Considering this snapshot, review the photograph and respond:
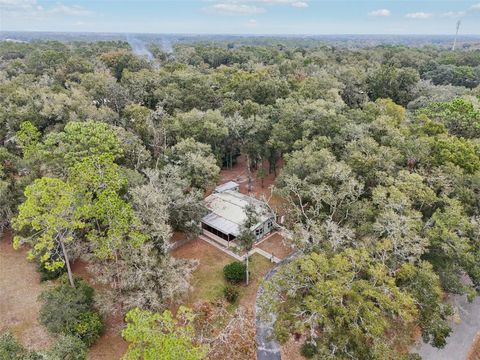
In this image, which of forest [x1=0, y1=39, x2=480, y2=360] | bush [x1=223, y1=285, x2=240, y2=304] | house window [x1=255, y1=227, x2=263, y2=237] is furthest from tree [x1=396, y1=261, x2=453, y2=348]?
house window [x1=255, y1=227, x2=263, y2=237]

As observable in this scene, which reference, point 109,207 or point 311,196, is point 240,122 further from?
point 109,207

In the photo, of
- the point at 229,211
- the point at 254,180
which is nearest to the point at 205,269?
the point at 229,211

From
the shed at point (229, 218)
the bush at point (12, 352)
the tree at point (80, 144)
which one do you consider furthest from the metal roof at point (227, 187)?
the bush at point (12, 352)

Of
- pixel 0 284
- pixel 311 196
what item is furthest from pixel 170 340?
pixel 0 284

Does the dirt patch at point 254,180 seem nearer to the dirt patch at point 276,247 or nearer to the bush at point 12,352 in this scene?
the dirt patch at point 276,247

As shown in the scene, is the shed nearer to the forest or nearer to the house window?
the house window

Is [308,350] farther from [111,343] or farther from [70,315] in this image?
[70,315]
